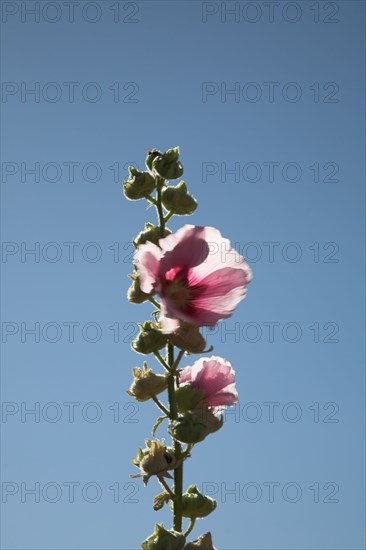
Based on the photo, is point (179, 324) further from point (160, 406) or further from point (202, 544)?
point (202, 544)

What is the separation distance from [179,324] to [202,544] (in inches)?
19.0

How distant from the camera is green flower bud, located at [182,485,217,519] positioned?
1762mm

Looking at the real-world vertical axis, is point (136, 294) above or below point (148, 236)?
below

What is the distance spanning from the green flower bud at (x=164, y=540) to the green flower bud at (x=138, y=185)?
83 cm

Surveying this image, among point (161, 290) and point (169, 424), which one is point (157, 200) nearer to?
point (161, 290)

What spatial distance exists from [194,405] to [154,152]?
26.9 inches

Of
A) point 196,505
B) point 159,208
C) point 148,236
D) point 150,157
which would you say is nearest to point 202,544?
point 196,505

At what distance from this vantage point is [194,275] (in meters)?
1.91

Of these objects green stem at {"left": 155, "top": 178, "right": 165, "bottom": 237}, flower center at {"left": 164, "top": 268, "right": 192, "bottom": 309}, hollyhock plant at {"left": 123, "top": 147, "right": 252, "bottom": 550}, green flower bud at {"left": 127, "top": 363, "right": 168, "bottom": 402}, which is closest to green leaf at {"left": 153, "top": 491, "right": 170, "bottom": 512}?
hollyhock plant at {"left": 123, "top": 147, "right": 252, "bottom": 550}

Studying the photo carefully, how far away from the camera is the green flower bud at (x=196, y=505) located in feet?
5.78

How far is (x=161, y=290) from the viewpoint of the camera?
177cm

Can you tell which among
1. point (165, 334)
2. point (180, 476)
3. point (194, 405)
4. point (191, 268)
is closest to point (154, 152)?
point (191, 268)

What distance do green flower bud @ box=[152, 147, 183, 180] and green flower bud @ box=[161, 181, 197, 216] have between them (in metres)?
0.03

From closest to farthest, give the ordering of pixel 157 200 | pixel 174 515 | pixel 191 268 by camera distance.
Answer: pixel 174 515 < pixel 191 268 < pixel 157 200
